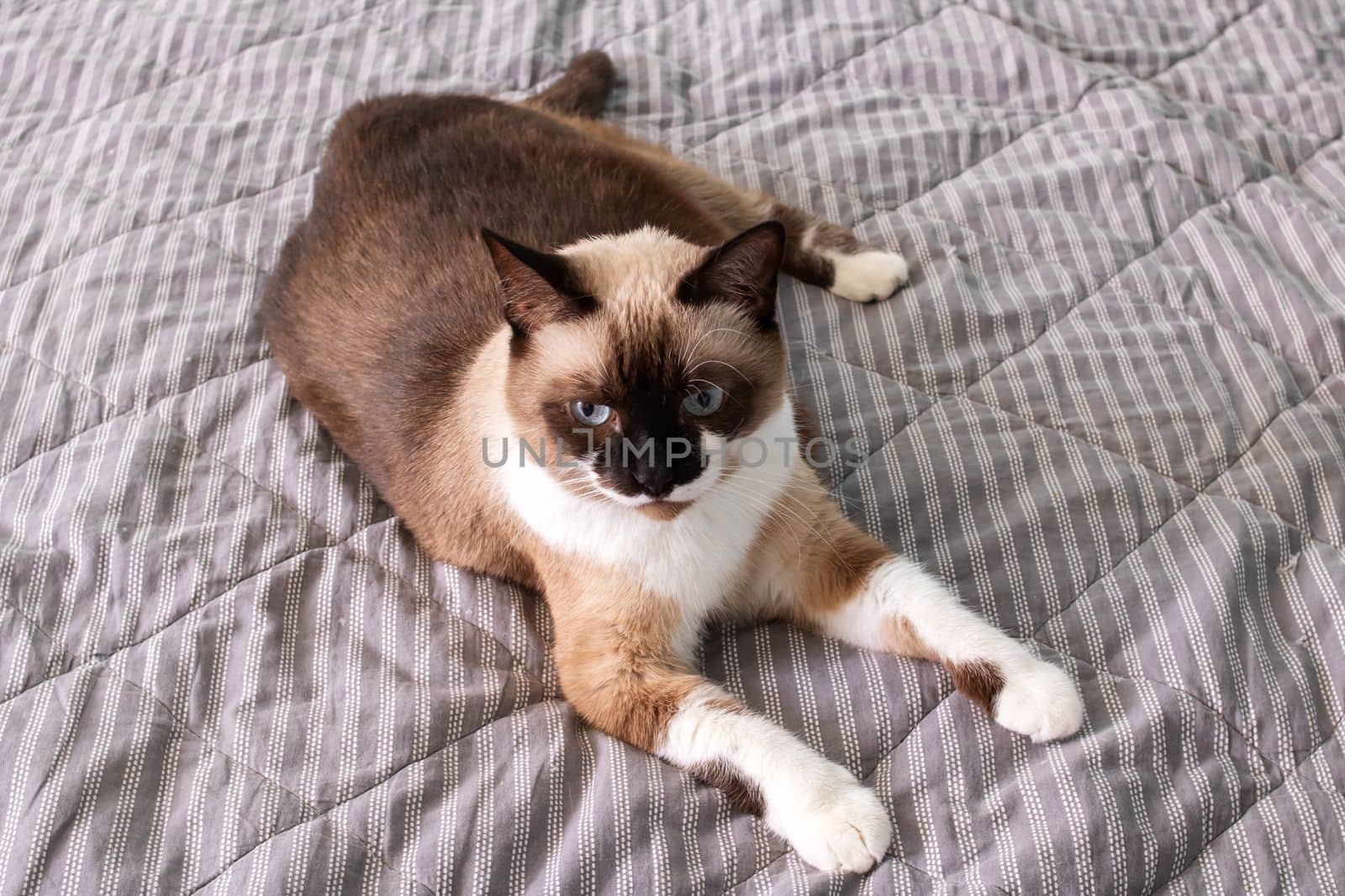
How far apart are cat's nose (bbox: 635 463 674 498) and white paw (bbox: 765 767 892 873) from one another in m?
0.45

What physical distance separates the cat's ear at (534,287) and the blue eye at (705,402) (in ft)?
0.68

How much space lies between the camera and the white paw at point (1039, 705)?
1435 mm

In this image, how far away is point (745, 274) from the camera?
57.6 inches

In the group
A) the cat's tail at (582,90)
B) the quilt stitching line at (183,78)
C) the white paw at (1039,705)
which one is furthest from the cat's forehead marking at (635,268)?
the quilt stitching line at (183,78)

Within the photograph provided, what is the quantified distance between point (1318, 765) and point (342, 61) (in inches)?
109

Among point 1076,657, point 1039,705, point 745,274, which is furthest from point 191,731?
point 1076,657

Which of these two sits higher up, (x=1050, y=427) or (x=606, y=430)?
(x=606, y=430)

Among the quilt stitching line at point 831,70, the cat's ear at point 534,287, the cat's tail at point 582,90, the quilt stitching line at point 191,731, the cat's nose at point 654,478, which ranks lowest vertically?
the quilt stitching line at point 191,731

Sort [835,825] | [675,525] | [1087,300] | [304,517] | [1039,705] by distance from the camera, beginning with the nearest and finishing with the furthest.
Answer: [835,825] → [1039,705] → [675,525] → [304,517] → [1087,300]

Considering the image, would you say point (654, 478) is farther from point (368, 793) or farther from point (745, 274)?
point (368, 793)

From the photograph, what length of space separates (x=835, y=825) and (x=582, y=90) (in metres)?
1.98

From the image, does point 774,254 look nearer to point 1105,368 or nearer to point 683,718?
point 683,718

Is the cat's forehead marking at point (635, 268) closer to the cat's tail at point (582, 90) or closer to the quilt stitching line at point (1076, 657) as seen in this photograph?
the quilt stitching line at point (1076, 657)

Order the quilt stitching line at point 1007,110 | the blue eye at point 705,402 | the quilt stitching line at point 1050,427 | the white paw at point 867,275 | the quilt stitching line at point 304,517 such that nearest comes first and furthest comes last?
the blue eye at point 705,402, the quilt stitching line at point 304,517, the quilt stitching line at point 1050,427, the white paw at point 867,275, the quilt stitching line at point 1007,110
